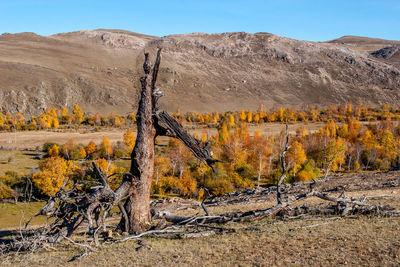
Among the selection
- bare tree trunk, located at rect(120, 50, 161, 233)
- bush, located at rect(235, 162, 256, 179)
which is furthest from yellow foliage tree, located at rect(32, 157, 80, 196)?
bare tree trunk, located at rect(120, 50, 161, 233)

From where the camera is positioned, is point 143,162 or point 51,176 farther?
point 51,176

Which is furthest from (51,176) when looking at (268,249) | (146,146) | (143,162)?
Answer: (268,249)

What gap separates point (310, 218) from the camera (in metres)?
11.1

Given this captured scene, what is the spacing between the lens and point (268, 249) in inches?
328

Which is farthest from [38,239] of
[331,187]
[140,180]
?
[331,187]

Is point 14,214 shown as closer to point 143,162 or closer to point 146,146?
point 143,162

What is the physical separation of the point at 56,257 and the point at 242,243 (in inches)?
205

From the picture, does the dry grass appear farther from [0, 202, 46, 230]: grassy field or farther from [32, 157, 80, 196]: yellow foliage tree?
[0, 202, 46, 230]: grassy field

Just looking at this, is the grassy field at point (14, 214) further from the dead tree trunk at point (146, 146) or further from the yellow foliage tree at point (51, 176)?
the dead tree trunk at point (146, 146)

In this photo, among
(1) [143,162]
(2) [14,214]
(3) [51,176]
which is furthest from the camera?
(3) [51,176]

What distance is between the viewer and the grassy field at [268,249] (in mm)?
7574

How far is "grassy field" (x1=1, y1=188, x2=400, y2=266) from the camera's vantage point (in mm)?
7574

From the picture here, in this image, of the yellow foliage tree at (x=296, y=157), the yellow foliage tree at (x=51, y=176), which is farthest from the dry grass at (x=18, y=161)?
the yellow foliage tree at (x=296, y=157)

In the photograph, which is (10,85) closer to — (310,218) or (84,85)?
(84,85)
